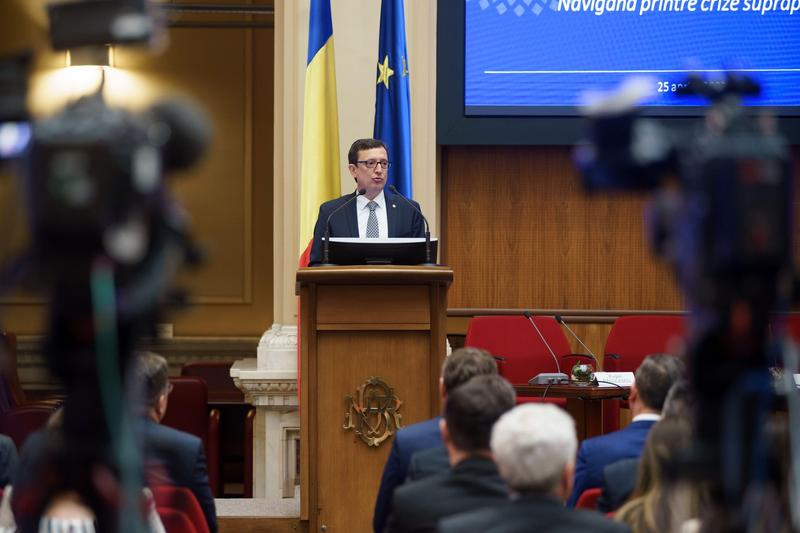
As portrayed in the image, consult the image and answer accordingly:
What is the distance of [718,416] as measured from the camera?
1840 millimetres

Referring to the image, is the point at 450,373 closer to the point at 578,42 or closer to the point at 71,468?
the point at 71,468

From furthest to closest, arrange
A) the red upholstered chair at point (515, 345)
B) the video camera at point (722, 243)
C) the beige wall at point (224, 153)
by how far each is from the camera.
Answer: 1. the beige wall at point (224, 153)
2. the red upholstered chair at point (515, 345)
3. the video camera at point (722, 243)

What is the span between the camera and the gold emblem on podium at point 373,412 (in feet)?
14.5

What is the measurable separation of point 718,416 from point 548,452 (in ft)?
1.60

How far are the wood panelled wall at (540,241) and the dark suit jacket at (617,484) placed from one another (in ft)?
15.8

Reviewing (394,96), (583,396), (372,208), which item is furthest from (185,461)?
(394,96)

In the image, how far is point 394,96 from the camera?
21.4ft

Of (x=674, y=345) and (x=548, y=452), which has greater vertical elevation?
(x=674, y=345)

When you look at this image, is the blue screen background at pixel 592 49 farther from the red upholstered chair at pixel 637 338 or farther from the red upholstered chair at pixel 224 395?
the red upholstered chair at pixel 224 395

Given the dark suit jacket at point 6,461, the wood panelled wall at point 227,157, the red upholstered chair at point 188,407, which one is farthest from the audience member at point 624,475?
the wood panelled wall at point 227,157

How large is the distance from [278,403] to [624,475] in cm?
365

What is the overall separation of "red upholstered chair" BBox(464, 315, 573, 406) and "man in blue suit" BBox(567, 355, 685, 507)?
326 cm

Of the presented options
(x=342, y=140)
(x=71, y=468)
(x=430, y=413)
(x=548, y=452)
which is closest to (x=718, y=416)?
(x=548, y=452)

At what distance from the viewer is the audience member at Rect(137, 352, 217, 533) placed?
319 cm
